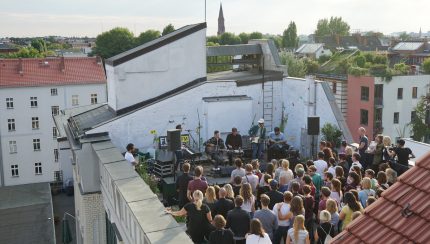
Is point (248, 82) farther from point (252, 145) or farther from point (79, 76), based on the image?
point (79, 76)

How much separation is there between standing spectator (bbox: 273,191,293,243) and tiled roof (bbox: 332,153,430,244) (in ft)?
11.5

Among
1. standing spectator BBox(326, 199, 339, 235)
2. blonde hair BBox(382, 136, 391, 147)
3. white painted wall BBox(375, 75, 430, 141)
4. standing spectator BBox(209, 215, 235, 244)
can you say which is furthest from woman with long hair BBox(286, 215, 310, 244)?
white painted wall BBox(375, 75, 430, 141)

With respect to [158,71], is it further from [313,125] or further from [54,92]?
[54,92]

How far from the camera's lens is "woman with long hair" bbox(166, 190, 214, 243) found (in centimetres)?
827

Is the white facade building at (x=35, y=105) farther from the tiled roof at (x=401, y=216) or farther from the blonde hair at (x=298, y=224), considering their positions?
the tiled roof at (x=401, y=216)

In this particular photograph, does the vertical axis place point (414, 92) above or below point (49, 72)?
below

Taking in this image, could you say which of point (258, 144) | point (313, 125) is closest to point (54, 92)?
point (258, 144)

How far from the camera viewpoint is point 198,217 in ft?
27.3

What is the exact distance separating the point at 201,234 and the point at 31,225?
115ft

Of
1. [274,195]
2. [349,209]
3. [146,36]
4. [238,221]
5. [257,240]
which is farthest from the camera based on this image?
[146,36]

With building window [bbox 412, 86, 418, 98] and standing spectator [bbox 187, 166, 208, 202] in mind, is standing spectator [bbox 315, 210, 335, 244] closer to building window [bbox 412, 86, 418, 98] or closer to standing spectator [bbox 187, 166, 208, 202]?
standing spectator [bbox 187, 166, 208, 202]

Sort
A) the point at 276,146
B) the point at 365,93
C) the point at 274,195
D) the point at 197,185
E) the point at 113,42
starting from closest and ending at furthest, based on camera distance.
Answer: the point at 274,195
the point at 197,185
the point at 276,146
the point at 365,93
the point at 113,42

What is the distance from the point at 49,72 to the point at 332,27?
9889cm

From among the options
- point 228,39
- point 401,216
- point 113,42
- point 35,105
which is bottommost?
point 35,105
